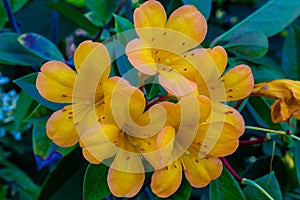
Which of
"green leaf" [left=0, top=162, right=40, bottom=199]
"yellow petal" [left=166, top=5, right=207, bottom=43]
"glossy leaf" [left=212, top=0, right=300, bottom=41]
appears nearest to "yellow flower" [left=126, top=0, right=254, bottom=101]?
"yellow petal" [left=166, top=5, right=207, bottom=43]

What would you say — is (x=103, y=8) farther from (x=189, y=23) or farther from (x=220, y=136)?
(x=220, y=136)

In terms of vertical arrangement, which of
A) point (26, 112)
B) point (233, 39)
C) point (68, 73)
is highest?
point (68, 73)

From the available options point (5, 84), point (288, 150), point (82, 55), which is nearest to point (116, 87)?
point (82, 55)

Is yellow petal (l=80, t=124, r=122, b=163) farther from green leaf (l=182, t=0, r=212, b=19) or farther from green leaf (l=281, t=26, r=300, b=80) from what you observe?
green leaf (l=281, t=26, r=300, b=80)

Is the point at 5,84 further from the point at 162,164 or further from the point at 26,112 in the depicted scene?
the point at 162,164

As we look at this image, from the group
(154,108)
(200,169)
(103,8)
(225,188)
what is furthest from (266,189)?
(103,8)
